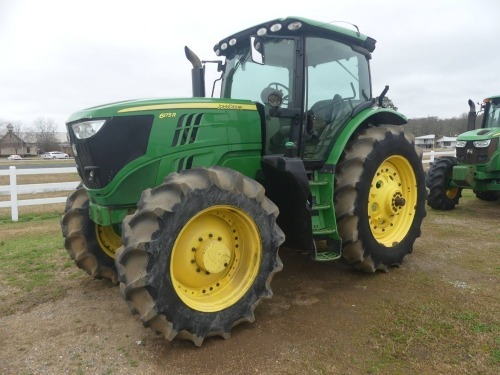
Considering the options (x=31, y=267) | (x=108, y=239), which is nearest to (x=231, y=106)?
(x=108, y=239)

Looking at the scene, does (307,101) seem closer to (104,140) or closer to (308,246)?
(308,246)

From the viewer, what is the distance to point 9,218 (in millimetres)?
8180

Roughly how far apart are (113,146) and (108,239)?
1.34m

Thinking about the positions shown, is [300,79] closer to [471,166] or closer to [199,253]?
[199,253]

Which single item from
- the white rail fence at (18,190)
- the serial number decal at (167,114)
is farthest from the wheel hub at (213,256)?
the white rail fence at (18,190)

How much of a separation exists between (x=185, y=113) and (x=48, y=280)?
8.12 feet

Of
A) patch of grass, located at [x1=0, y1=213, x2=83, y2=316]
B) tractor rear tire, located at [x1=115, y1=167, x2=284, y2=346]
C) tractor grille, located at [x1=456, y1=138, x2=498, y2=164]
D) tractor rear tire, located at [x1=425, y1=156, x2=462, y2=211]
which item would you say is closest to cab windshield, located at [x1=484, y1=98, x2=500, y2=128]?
tractor grille, located at [x1=456, y1=138, x2=498, y2=164]

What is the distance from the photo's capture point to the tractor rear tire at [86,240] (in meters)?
4.02

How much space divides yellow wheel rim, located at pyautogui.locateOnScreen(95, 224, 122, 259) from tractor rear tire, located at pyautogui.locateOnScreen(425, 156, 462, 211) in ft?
21.0

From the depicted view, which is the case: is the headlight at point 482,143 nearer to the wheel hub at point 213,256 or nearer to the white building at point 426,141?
the wheel hub at point 213,256

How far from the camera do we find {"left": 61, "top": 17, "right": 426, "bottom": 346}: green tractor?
285 cm

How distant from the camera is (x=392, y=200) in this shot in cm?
445

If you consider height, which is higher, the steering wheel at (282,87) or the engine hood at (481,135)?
the steering wheel at (282,87)

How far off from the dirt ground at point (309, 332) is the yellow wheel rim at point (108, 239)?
38 centimetres
